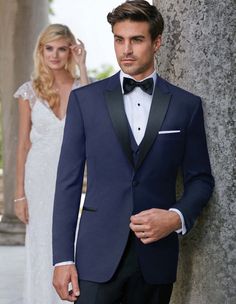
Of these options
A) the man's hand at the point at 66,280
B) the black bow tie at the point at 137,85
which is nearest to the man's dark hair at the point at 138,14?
the black bow tie at the point at 137,85

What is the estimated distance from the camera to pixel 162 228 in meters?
2.75

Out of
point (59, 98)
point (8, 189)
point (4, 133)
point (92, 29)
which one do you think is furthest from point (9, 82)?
point (92, 29)

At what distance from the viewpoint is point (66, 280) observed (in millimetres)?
2832

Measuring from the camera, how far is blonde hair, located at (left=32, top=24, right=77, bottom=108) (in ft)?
18.2

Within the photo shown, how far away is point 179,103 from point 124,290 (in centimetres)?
66

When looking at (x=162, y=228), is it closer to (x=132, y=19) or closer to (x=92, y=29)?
(x=132, y=19)

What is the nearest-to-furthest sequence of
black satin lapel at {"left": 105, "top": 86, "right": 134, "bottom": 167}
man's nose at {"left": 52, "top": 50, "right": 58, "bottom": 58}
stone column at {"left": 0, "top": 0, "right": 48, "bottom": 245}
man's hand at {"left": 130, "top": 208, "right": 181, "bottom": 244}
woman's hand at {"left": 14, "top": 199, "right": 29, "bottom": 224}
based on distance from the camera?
man's hand at {"left": 130, "top": 208, "right": 181, "bottom": 244}
black satin lapel at {"left": 105, "top": 86, "right": 134, "bottom": 167}
man's nose at {"left": 52, "top": 50, "right": 58, "bottom": 58}
woman's hand at {"left": 14, "top": 199, "right": 29, "bottom": 224}
stone column at {"left": 0, "top": 0, "right": 48, "bottom": 245}

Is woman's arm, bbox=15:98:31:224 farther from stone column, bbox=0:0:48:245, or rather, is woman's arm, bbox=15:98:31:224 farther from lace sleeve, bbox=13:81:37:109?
stone column, bbox=0:0:48:245

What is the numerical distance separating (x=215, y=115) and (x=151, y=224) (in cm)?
56

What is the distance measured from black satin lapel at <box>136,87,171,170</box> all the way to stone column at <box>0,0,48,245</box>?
6.63 meters

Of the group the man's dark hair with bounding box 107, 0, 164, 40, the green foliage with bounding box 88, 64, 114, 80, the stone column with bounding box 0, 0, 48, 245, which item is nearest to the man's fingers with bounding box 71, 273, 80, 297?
the man's dark hair with bounding box 107, 0, 164, 40

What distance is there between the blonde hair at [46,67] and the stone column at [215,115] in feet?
8.09

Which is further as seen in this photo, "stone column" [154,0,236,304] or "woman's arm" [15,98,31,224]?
"woman's arm" [15,98,31,224]

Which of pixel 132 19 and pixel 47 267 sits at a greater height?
pixel 132 19
